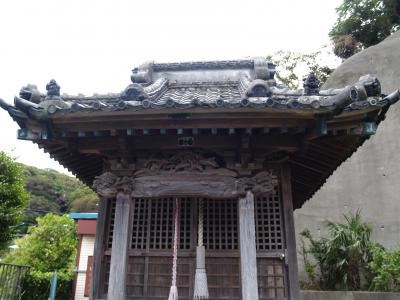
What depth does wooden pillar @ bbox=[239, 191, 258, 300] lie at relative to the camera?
5.60 metres

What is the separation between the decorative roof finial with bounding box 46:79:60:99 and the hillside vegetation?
144 ft

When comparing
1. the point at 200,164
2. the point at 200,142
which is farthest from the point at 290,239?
the point at 200,142

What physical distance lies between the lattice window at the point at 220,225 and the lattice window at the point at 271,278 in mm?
606

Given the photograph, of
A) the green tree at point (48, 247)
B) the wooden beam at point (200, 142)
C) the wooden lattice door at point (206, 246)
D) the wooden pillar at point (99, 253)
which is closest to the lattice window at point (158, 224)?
the wooden lattice door at point (206, 246)

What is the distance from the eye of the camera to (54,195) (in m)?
58.8

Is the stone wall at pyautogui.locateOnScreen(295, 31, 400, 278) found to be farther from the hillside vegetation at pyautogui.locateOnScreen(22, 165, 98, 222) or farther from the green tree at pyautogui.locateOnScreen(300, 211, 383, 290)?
the hillside vegetation at pyautogui.locateOnScreen(22, 165, 98, 222)

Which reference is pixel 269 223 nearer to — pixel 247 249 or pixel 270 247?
pixel 270 247

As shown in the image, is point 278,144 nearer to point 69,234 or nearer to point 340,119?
point 340,119

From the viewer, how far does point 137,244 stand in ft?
22.2

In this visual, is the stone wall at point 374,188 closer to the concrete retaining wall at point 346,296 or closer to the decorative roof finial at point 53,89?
the concrete retaining wall at point 346,296

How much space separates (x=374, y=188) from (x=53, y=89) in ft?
59.8

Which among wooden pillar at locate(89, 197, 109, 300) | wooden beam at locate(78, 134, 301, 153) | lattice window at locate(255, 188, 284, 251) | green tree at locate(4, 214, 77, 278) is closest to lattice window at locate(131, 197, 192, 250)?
wooden pillar at locate(89, 197, 109, 300)

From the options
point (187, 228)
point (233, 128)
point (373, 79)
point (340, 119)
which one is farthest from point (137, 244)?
point (373, 79)

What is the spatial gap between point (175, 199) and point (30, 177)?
195 feet
